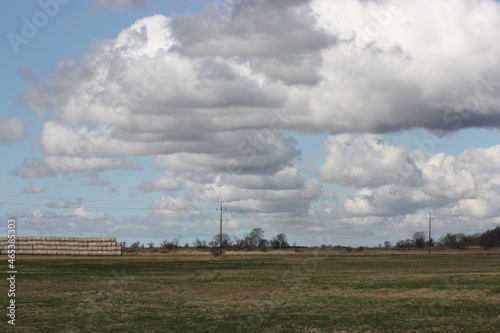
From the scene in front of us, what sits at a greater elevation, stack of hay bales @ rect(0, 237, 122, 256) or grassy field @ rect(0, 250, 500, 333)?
stack of hay bales @ rect(0, 237, 122, 256)

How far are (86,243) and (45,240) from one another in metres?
8.83

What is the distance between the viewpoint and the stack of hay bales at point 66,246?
14025 cm

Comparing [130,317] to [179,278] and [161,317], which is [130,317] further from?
[179,278]

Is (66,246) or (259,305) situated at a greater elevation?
(66,246)

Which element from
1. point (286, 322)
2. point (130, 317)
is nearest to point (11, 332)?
point (130, 317)

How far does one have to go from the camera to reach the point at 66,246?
473 ft

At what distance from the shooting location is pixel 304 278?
61.0 m

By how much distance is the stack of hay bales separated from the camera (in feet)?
460

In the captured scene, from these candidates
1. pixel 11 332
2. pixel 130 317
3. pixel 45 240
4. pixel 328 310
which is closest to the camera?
pixel 11 332

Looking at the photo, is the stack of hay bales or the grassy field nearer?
the grassy field

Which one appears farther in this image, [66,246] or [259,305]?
[66,246]

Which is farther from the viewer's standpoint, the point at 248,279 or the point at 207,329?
the point at 248,279

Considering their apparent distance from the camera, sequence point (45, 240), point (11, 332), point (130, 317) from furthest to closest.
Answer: point (45, 240) → point (130, 317) → point (11, 332)

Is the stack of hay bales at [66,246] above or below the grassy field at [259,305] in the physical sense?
above
